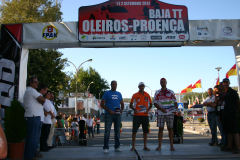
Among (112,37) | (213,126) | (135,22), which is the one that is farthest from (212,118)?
(112,37)

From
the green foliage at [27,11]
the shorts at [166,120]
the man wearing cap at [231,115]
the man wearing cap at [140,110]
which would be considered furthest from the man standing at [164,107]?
the green foliage at [27,11]

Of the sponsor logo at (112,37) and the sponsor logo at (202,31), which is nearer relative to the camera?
the sponsor logo at (112,37)

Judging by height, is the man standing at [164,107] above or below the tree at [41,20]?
below

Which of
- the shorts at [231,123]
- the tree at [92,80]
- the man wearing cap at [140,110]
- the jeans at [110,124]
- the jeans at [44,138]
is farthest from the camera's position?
the tree at [92,80]

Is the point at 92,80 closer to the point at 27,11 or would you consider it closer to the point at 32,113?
the point at 27,11

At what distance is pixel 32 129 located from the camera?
5.58 metres

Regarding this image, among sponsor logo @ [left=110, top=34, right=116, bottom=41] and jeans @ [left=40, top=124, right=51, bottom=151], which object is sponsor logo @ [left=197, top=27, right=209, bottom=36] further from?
jeans @ [left=40, top=124, right=51, bottom=151]

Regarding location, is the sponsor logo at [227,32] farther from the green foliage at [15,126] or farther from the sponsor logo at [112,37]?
the green foliage at [15,126]

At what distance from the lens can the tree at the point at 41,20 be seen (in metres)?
15.4

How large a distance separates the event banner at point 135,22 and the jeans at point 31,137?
349cm

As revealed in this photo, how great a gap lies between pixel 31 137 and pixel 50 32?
399cm

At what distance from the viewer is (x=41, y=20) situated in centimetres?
2014

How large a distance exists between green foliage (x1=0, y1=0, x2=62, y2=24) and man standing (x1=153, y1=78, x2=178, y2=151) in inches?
607

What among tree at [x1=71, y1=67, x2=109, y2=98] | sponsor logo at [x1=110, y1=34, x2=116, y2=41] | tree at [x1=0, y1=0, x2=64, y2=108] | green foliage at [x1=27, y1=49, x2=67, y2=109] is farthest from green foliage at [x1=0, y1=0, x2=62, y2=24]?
tree at [x1=71, y1=67, x2=109, y2=98]
